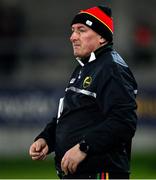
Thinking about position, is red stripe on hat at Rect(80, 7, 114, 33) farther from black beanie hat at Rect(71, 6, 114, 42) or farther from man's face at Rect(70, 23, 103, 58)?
man's face at Rect(70, 23, 103, 58)

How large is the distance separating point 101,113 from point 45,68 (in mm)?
13483

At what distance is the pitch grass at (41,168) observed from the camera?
44.5 ft

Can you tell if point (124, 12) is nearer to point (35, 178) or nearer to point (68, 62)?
point (68, 62)

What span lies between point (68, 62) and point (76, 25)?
13.0 m

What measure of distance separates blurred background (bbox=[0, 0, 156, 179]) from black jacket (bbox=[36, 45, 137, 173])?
22.8 feet

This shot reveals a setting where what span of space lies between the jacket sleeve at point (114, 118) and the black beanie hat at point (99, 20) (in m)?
0.44

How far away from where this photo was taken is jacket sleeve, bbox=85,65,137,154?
6.29 m

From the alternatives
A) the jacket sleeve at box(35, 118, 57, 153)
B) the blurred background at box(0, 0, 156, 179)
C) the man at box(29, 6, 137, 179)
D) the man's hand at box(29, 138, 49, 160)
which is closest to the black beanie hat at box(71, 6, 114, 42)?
the man at box(29, 6, 137, 179)

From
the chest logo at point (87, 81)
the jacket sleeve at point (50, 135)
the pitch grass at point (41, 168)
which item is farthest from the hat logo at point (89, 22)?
the pitch grass at point (41, 168)

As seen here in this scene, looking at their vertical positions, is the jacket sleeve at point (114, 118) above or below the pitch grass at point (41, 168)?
above

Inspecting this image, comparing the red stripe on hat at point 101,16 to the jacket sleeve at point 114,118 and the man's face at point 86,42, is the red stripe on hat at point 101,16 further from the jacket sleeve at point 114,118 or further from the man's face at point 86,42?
the jacket sleeve at point 114,118

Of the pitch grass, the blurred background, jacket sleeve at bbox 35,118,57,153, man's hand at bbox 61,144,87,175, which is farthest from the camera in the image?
the blurred background

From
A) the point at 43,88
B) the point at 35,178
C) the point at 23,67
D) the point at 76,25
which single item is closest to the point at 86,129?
the point at 76,25

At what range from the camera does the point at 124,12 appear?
21.9m
